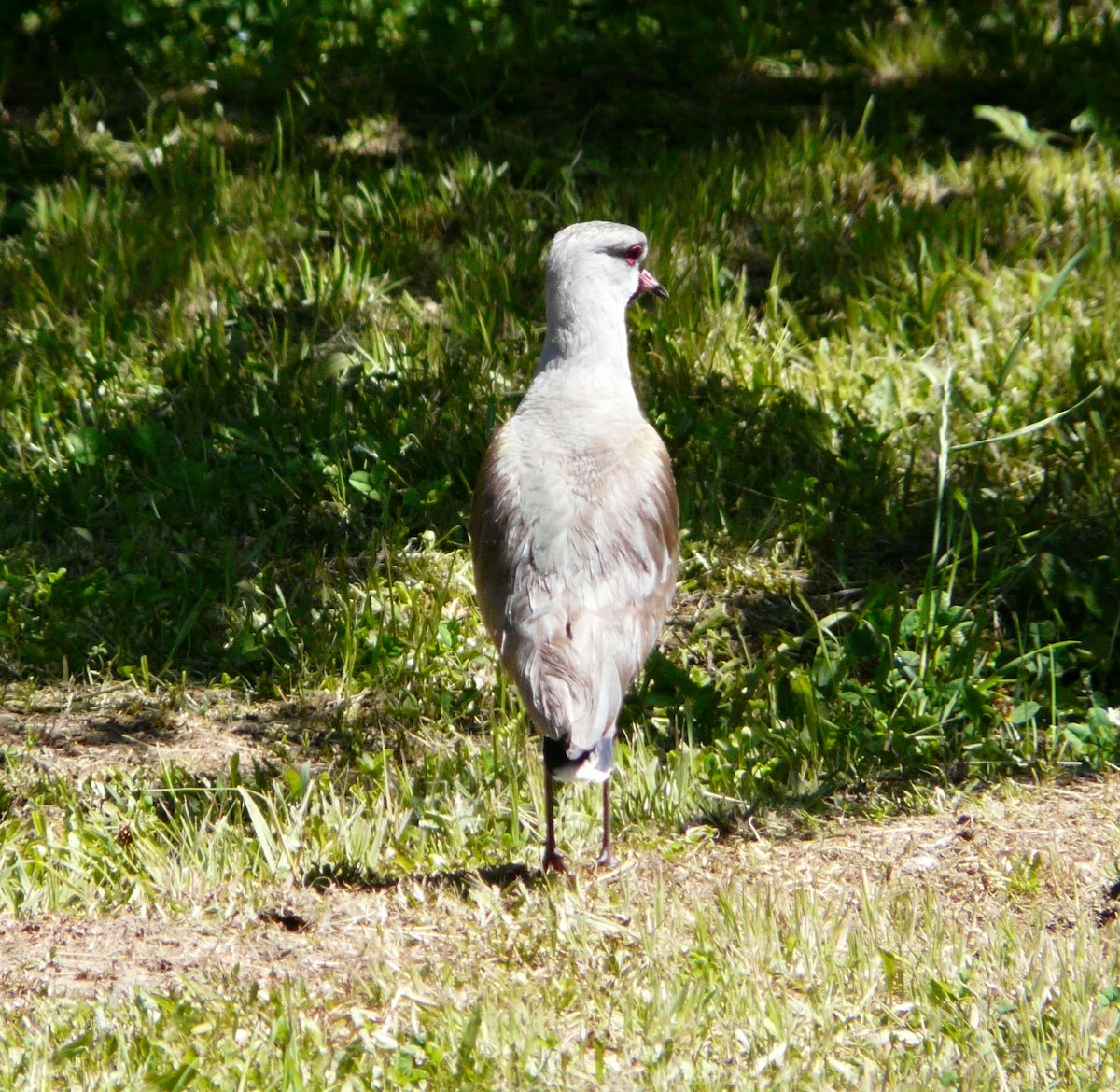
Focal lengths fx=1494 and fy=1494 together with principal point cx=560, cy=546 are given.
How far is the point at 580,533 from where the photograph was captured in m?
4.24

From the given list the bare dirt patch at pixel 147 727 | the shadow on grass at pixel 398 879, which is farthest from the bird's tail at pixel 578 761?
the bare dirt patch at pixel 147 727

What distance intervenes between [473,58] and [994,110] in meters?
2.81

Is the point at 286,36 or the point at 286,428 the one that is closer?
the point at 286,428

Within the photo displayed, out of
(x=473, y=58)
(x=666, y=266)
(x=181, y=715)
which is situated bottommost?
(x=181, y=715)

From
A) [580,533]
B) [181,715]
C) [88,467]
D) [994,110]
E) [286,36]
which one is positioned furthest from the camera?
[286,36]

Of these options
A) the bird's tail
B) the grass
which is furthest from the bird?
the grass

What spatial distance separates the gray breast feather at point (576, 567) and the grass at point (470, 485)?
1.86 ft

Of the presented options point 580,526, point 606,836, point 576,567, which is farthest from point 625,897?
point 580,526

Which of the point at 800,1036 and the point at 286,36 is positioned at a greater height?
the point at 286,36

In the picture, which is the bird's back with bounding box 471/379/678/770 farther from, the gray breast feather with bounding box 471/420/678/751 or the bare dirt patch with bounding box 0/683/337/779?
the bare dirt patch with bounding box 0/683/337/779

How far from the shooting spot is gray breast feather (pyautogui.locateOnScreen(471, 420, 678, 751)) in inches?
153

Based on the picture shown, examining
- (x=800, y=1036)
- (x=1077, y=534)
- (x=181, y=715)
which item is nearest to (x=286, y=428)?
(x=181, y=715)

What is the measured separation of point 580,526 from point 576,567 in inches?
5.5

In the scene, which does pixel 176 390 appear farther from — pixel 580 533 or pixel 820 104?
pixel 820 104
